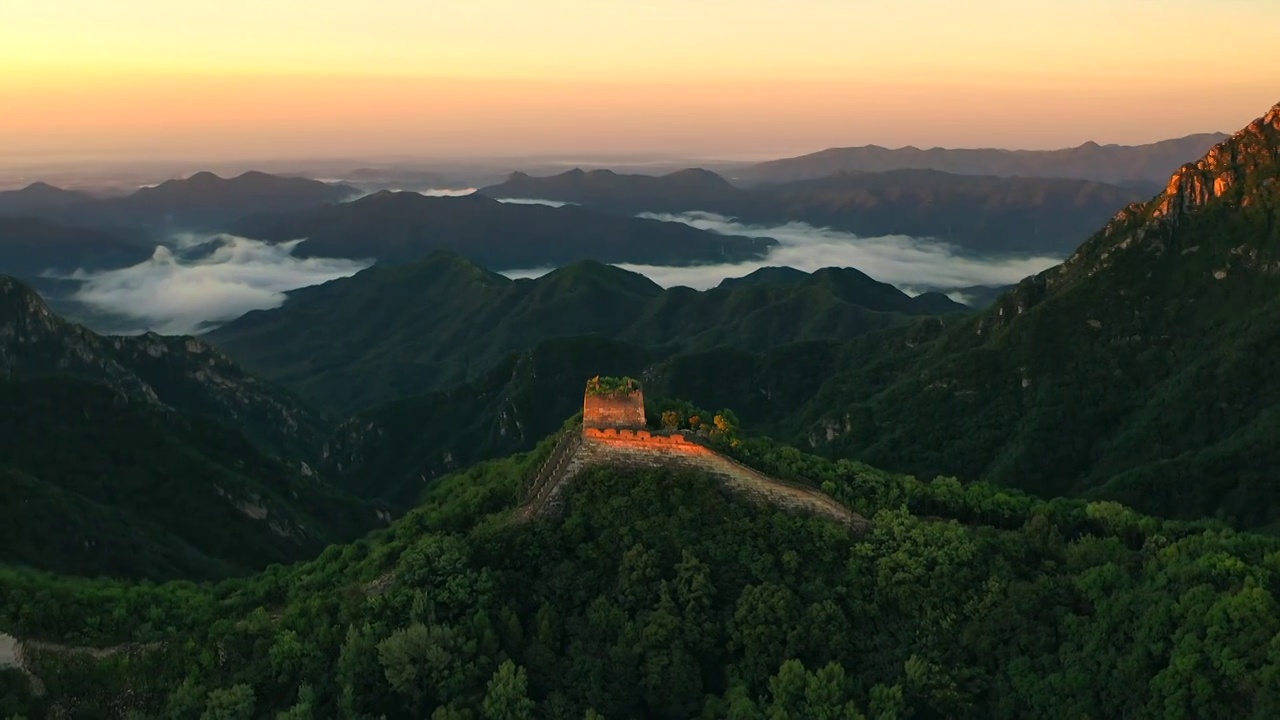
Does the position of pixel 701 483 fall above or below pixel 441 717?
above

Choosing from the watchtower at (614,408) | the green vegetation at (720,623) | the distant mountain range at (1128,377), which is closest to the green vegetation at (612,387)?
the watchtower at (614,408)

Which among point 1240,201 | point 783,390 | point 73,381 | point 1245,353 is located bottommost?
point 783,390

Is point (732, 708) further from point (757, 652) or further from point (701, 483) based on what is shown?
point (701, 483)

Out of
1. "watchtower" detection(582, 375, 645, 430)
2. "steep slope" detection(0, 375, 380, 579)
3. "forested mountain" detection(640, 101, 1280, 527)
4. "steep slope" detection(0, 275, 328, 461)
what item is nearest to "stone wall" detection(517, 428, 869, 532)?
"watchtower" detection(582, 375, 645, 430)

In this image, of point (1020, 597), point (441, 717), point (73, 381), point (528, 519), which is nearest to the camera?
point (441, 717)

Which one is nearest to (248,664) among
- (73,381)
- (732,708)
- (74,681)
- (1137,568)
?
(74,681)

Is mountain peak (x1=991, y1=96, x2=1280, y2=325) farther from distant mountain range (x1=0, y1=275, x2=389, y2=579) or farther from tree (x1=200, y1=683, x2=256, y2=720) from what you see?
tree (x1=200, y1=683, x2=256, y2=720)

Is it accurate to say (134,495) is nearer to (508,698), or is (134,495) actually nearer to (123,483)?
(123,483)
